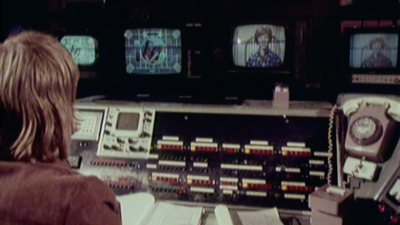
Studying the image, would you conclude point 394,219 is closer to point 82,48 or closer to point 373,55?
point 373,55

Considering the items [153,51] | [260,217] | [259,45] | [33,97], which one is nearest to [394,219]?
[260,217]

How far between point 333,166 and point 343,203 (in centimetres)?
32

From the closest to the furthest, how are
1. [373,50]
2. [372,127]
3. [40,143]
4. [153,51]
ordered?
[40,143] < [372,127] < [373,50] < [153,51]

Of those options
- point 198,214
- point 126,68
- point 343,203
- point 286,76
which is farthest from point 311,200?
point 126,68

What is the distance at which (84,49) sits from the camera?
2.93 m

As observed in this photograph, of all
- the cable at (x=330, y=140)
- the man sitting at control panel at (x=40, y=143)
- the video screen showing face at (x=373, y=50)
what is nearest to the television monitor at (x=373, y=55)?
the video screen showing face at (x=373, y=50)

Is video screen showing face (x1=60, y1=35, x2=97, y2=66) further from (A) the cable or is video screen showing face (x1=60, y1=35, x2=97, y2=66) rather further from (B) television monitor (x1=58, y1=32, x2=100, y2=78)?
(A) the cable

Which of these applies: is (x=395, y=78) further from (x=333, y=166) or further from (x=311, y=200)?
(x=311, y=200)

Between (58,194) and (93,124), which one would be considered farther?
(93,124)

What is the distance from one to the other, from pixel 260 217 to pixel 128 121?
787 millimetres

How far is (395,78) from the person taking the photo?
8.50ft

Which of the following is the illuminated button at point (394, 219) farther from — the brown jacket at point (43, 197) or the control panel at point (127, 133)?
the brown jacket at point (43, 197)

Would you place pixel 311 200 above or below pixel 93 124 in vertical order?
below

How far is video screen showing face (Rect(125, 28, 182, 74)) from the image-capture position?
2730 mm
